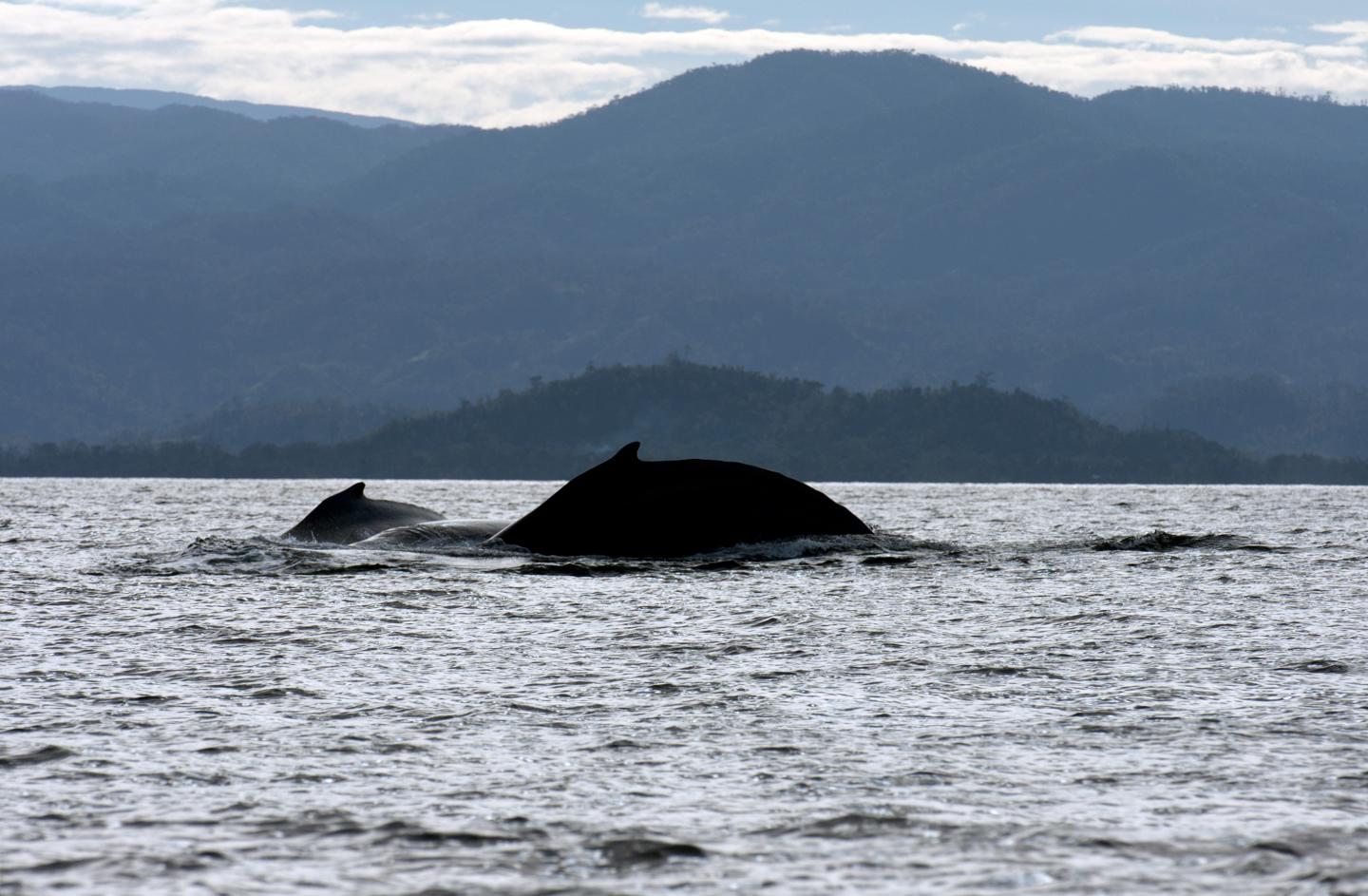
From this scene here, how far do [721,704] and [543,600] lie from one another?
218 inches

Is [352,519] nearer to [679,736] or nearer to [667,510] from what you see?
[667,510]

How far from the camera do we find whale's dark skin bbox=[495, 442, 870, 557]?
17.6m

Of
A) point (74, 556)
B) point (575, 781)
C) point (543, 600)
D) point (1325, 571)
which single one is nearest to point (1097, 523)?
point (1325, 571)

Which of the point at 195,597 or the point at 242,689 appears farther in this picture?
the point at 195,597

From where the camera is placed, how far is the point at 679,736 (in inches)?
311

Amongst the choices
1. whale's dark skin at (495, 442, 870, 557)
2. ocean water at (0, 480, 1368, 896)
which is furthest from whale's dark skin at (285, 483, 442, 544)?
ocean water at (0, 480, 1368, 896)

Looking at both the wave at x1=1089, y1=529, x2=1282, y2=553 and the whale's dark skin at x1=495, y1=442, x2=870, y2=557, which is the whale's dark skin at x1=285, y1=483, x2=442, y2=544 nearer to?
the whale's dark skin at x1=495, y1=442, x2=870, y2=557

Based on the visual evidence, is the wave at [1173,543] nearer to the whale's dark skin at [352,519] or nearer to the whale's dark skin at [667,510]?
the whale's dark skin at [667,510]

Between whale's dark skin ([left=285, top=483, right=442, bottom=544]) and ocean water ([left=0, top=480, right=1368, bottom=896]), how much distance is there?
525cm

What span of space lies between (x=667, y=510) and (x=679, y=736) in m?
10.2

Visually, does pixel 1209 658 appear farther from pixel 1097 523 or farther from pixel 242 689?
pixel 1097 523

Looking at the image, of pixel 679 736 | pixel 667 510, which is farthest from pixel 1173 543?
pixel 679 736

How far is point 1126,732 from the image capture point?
7.89 meters

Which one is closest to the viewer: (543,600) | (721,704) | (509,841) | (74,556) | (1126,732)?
(509,841)
